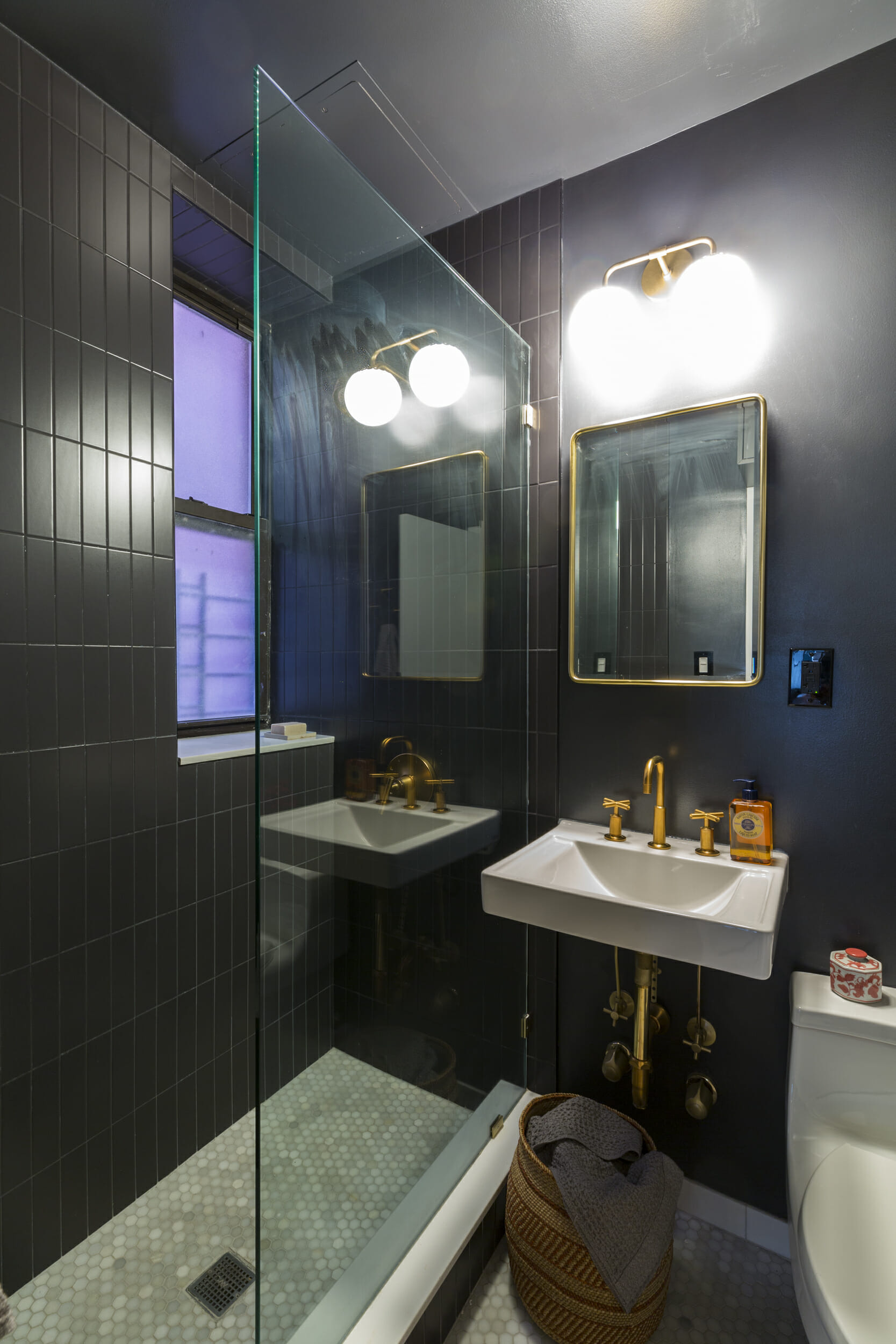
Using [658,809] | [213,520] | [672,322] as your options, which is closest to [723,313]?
[672,322]

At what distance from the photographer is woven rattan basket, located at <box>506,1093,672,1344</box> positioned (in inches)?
48.5

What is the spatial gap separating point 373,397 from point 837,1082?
1541 mm

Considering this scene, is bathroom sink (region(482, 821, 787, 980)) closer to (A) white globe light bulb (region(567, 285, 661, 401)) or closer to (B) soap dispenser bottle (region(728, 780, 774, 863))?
(B) soap dispenser bottle (region(728, 780, 774, 863))

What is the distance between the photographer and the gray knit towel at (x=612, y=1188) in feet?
3.93

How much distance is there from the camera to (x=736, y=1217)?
153 cm

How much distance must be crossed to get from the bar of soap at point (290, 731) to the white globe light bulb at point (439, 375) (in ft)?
2.28

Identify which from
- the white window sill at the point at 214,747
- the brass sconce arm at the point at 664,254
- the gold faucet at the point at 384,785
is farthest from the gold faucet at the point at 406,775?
the brass sconce arm at the point at 664,254

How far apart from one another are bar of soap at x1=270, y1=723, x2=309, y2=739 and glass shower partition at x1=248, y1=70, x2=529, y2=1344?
0.01 meters

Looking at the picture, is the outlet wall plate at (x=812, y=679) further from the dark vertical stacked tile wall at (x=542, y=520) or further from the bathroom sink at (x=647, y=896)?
the dark vertical stacked tile wall at (x=542, y=520)

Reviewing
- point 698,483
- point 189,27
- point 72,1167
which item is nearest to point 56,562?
point 189,27

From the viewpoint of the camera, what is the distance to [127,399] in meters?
1.58

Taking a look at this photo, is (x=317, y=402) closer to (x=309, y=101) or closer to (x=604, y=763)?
(x=309, y=101)

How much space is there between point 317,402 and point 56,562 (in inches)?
31.8

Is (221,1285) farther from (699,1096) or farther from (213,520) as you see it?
(213,520)
